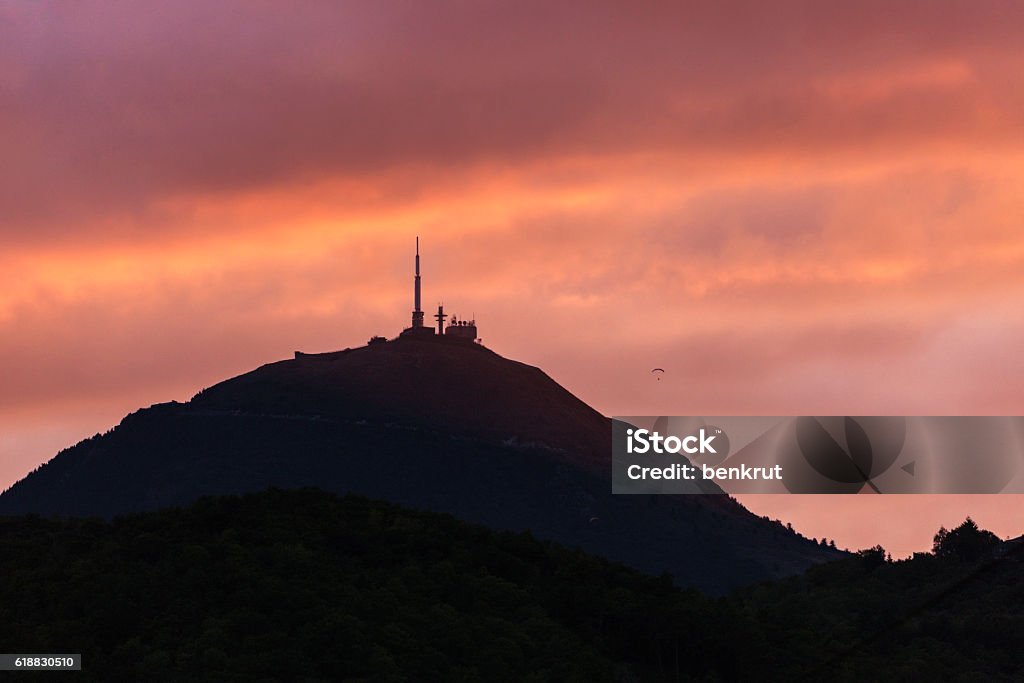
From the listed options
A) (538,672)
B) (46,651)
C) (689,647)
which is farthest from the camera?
(689,647)

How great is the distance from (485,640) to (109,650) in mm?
27604

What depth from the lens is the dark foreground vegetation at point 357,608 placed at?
12362cm

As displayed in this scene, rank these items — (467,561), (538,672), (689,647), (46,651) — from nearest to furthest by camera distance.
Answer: (46,651), (538,672), (689,647), (467,561)

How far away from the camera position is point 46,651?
11994 cm

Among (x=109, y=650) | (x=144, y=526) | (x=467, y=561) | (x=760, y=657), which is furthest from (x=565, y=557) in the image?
(x=109, y=650)

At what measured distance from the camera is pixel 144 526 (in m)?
150

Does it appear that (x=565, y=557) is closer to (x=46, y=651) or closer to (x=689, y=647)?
(x=689, y=647)

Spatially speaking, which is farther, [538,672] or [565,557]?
[565,557]

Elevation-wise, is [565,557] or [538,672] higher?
[565,557]

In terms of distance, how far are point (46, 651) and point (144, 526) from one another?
30.6m

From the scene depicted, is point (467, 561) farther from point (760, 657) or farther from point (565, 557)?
point (760, 657)

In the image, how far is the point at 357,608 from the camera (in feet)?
438

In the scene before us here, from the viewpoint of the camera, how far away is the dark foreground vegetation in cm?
12362

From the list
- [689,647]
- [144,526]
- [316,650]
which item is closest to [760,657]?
[689,647]
